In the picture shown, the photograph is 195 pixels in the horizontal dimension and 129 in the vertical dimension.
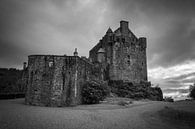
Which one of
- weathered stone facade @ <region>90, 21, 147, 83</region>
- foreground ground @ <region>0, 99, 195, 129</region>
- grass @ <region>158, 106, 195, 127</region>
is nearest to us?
foreground ground @ <region>0, 99, 195, 129</region>

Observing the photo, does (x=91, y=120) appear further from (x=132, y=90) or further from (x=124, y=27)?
(x=124, y=27)

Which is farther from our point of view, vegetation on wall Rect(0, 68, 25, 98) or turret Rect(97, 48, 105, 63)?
vegetation on wall Rect(0, 68, 25, 98)

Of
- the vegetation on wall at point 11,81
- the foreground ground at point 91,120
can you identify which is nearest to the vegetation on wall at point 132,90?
the foreground ground at point 91,120

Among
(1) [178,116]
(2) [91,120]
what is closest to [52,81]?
(2) [91,120]

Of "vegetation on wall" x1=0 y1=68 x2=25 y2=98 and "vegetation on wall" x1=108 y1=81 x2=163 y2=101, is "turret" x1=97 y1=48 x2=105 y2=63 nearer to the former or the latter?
"vegetation on wall" x1=108 y1=81 x2=163 y2=101

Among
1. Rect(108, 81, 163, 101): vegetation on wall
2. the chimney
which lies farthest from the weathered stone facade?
Rect(108, 81, 163, 101): vegetation on wall

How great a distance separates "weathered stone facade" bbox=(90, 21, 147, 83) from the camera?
4431cm

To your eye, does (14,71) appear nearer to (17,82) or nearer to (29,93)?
→ (17,82)

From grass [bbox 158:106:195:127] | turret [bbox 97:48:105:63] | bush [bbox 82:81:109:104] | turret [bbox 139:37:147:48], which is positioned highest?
turret [bbox 139:37:147:48]

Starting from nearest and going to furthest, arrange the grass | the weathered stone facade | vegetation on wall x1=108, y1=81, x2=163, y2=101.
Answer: the grass < vegetation on wall x1=108, y1=81, x2=163, y2=101 < the weathered stone facade

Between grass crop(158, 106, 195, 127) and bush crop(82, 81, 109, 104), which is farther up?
bush crop(82, 81, 109, 104)

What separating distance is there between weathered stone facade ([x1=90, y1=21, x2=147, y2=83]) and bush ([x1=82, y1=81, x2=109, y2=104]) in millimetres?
17534

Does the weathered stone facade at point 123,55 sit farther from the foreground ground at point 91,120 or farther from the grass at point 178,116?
the foreground ground at point 91,120

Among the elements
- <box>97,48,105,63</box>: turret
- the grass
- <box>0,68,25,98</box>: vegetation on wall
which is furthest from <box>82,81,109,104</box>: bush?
<box>0,68,25,98</box>: vegetation on wall
